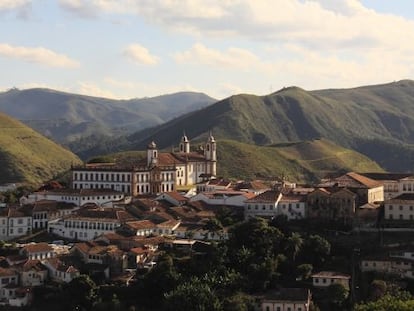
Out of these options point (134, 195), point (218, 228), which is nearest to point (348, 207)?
point (218, 228)

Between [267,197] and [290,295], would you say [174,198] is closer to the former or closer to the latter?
[267,197]

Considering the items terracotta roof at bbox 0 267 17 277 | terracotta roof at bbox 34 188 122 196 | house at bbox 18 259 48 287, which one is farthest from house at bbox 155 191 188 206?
terracotta roof at bbox 0 267 17 277

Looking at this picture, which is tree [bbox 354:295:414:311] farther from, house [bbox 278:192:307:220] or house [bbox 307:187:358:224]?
house [bbox 278:192:307:220]

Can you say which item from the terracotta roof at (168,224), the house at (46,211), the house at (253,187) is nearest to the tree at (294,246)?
the terracotta roof at (168,224)

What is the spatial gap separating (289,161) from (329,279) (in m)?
86.2

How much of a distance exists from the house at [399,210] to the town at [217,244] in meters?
0.08

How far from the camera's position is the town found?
5031cm

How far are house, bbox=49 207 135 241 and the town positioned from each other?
10cm

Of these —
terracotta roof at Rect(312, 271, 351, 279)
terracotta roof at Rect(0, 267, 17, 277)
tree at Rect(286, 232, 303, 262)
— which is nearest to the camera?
terracotta roof at Rect(312, 271, 351, 279)

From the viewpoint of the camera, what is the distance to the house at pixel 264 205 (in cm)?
6256

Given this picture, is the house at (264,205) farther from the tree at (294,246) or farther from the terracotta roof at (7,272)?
the terracotta roof at (7,272)

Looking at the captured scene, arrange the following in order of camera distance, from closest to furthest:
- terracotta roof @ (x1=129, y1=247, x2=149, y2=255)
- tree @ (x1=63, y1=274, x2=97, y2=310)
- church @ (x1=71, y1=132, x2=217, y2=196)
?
tree @ (x1=63, y1=274, x2=97, y2=310), terracotta roof @ (x1=129, y1=247, x2=149, y2=255), church @ (x1=71, y1=132, x2=217, y2=196)

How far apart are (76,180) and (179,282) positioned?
1279 inches

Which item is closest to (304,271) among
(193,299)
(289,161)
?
(193,299)
